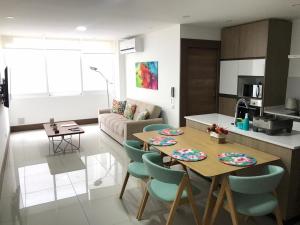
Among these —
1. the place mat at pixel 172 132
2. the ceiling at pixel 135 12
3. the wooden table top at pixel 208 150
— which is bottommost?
the wooden table top at pixel 208 150

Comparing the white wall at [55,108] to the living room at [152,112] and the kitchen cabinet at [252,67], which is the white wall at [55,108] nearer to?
the living room at [152,112]

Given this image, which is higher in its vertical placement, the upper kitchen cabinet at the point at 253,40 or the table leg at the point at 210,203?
the upper kitchen cabinet at the point at 253,40

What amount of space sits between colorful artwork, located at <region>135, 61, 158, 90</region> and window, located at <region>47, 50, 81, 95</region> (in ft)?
5.98

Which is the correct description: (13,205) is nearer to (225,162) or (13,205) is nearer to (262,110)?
(225,162)

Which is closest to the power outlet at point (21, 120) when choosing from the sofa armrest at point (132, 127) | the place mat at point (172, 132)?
the sofa armrest at point (132, 127)

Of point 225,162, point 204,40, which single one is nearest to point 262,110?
point 204,40

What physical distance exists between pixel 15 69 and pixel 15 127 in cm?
149

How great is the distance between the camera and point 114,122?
539cm

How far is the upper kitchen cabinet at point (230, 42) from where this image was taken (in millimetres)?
4780

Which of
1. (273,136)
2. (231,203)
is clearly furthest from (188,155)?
(273,136)

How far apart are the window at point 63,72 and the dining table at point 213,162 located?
178 inches

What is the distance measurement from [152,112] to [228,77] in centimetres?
172

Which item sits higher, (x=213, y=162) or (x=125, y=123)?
(x=213, y=162)

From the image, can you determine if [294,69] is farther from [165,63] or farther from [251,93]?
[165,63]
